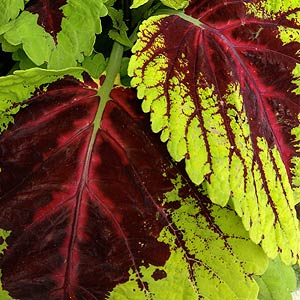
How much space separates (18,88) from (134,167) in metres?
0.18

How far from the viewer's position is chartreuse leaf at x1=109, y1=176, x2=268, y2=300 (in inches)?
34.7

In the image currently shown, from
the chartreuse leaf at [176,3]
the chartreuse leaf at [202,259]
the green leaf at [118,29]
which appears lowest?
the chartreuse leaf at [202,259]

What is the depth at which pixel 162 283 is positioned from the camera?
2.90ft

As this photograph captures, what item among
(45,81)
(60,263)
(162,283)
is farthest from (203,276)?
(45,81)

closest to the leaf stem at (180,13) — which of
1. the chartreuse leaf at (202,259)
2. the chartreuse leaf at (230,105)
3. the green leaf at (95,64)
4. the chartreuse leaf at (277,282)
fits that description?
the chartreuse leaf at (230,105)

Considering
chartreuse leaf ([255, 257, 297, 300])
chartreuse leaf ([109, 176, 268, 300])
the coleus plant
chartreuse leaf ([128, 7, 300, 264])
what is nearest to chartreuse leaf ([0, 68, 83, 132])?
the coleus plant

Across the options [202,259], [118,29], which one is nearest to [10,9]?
[118,29]

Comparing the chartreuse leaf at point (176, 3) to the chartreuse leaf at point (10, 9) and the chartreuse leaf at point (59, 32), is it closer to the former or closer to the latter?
the chartreuse leaf at point (59, 32)

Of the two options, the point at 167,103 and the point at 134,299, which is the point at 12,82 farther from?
the point at 134,299

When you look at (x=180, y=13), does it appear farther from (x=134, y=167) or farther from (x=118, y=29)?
(x=134, y=167)

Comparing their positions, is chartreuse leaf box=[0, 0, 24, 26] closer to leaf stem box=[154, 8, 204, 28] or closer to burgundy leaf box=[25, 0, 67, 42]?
burgundy leaf box=[25, 0, 67, 42]

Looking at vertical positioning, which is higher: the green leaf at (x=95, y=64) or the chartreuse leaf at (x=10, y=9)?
the chartreuse leaf at (x=10, y=9)

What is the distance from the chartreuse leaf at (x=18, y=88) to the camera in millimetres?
809

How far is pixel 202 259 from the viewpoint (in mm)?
887
